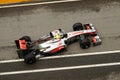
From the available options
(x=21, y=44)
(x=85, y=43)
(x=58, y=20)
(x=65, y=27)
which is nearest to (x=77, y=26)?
(x=65, y=27)

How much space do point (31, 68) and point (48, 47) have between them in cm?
105

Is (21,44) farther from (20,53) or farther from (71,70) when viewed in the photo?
(71,70)

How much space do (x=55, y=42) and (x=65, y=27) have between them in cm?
145

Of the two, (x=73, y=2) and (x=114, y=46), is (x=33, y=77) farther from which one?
(x=73, y=2)

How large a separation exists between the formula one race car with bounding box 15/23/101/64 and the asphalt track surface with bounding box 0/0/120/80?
0.29m

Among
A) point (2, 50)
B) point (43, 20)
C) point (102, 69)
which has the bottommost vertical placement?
point (102, 69)

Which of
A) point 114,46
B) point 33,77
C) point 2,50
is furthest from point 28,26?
point 114,46

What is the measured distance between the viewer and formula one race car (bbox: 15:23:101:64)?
12.5m

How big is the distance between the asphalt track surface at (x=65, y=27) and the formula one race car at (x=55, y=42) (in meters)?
0.29

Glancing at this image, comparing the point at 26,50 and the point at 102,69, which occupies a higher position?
the point at 26,50

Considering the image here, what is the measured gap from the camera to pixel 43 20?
1438 cm

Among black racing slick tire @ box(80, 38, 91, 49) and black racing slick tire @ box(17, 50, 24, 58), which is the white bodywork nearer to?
black racing slick tire @ box(80, 38, 91, 49)

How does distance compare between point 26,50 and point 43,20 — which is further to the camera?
point 43,20

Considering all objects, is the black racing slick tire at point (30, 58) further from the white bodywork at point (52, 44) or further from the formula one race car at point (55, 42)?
the white bodywork at point (52, 44)
